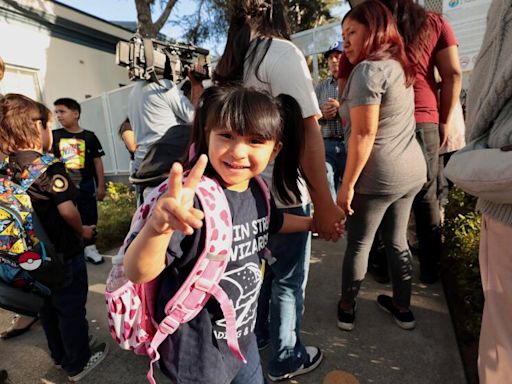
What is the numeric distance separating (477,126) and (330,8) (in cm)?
1219

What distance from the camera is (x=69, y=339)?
178 cm

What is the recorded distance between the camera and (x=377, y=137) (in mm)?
Answer: 1604

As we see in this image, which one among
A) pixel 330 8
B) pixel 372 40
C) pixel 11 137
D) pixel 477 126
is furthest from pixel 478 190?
pixel 330 8

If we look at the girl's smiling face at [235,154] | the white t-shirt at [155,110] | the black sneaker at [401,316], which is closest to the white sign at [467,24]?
the black sneaker at [401,316]

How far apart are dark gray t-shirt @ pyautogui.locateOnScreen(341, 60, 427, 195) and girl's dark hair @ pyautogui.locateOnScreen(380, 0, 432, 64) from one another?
0.30 metres

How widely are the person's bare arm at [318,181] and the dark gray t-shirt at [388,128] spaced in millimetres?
353

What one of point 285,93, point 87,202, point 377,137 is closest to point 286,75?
point 285,93

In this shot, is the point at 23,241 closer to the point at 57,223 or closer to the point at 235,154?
the point at 57,223

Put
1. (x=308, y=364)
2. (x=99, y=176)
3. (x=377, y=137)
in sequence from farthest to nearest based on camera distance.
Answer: (x=99, y=176) → (x=308, y=364) → (x=377, y=137)

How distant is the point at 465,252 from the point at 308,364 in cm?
114

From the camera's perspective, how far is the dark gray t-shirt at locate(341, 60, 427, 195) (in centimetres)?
147

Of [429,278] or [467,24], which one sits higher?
[467,24]

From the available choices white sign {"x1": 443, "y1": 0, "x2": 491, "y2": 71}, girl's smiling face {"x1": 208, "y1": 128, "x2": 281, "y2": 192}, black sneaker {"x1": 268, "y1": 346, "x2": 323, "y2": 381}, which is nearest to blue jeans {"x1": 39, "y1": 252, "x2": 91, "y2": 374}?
black sneaker {"x1": 268, "y1": 346, "x2": 323, "y2": 381}

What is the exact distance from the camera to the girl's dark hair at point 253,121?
98 cm
